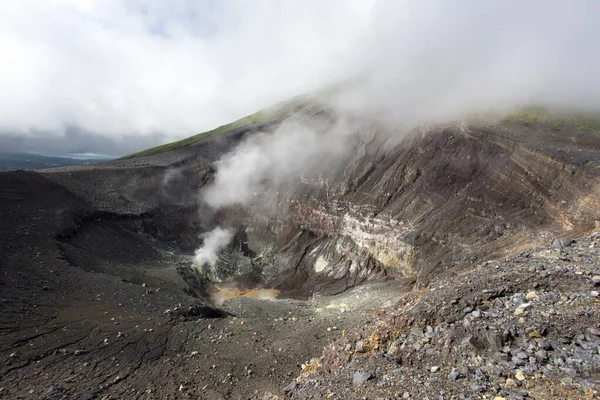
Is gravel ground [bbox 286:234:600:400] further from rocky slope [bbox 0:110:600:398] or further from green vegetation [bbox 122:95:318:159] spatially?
green vegetation [bbox 122:95:318:159]

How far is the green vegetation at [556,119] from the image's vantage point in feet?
106

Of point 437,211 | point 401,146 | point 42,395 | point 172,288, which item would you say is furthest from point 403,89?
point 42,395

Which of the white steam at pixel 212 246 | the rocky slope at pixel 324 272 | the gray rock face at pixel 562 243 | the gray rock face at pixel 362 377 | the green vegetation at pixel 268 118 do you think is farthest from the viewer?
the green vegetation at pixel 268 118

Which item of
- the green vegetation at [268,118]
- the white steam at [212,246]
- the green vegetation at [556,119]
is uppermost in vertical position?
the green vegetation at [268,118]

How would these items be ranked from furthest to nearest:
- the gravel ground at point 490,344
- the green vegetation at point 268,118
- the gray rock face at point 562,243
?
1. the green vegetation at point 268,118
2. the gray rock face at point 562,243
3. the gravel ground at point 490,344

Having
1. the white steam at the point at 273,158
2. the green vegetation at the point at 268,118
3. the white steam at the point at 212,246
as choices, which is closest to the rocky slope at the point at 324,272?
the white steam at the point at 212,246

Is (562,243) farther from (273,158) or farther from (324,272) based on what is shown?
(273,158)

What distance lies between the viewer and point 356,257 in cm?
3666

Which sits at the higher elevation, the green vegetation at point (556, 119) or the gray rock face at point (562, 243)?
the green vegetation at point (556, 119)

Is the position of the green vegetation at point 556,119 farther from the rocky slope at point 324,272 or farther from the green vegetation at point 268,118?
the green vegetation at point 268,118

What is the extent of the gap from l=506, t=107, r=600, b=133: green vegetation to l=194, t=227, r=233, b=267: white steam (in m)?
39.9

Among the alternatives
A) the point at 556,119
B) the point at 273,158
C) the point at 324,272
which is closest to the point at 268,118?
the point at 273,158

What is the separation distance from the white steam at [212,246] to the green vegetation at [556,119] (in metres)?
39.9

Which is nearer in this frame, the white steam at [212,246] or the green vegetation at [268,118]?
the white steam at [212,246]
